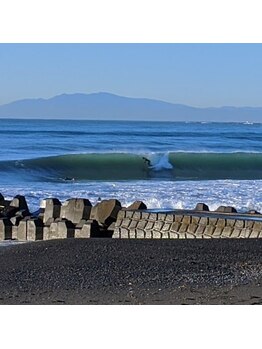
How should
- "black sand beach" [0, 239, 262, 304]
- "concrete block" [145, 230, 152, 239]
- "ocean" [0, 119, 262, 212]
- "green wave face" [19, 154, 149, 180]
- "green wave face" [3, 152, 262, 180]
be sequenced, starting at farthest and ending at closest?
"green wave face" [19, 154, 149, 180]
"green wave face" [3, 152, 262, 180]
"ocean" [0, 119, 262, 212]
"concrete block" [145, 230, 152, 239]
"black sand beach" [0, 239, 262, 304]

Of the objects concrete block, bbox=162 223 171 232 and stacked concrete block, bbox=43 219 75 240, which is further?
stacked concrete block, bbox=43 219 75 240

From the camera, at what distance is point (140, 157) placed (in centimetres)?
2867

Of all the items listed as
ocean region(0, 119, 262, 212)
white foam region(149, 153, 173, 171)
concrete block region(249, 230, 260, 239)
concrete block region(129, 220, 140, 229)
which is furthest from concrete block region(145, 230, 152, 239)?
white foam region(149, 153, 173, 171)

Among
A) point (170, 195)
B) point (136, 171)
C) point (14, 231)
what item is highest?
point (14, 231)

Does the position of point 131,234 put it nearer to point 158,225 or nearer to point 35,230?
point 158,225

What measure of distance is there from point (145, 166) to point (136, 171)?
1201 mm

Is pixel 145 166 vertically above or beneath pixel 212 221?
beneath

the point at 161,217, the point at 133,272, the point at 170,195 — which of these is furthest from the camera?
the point at 170,195

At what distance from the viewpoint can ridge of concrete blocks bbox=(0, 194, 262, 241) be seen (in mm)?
7820

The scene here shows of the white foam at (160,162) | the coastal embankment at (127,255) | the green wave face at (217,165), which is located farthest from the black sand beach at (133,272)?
the white foam at (160,162)

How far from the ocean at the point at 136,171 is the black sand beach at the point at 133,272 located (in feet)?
16.5

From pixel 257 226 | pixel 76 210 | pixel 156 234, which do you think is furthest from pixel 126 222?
pixel 257 226

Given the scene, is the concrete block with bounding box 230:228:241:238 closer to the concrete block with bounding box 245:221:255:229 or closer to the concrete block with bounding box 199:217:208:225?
the concrete block with bounding box 245:221:255:229

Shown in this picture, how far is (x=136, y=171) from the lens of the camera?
25.2 meters
